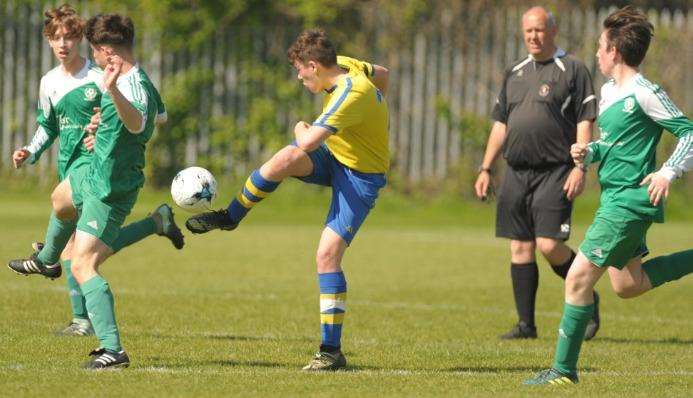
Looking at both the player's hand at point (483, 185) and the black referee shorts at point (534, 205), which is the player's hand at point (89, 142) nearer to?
the player's hand at point (483, 185)

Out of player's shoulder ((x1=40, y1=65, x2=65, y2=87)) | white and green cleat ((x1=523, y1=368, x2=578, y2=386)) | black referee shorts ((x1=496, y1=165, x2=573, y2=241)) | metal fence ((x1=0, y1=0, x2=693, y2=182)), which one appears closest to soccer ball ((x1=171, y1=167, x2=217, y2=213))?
player's shoulder ((x1=40, y1=65, x2=65, y2=87))

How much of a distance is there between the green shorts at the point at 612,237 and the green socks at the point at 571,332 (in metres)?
0.28

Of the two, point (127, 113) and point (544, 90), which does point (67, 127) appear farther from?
point (544, 90)

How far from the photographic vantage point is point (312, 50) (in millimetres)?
7824

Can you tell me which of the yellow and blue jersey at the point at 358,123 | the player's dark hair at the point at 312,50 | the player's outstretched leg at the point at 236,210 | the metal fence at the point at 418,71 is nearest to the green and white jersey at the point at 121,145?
the player's outstretched leg at the point at 236,210

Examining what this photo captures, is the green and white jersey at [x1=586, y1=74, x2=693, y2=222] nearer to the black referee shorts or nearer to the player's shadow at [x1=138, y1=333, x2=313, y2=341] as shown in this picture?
the black referee shorts

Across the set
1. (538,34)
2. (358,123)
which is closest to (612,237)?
(358,123)

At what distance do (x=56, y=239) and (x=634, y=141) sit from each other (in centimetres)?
392

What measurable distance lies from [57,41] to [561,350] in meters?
3.90

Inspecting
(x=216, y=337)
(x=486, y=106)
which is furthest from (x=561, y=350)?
(x=486, y=106)

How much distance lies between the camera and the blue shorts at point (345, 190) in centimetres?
796

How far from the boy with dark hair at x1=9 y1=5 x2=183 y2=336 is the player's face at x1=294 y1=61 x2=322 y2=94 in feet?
4.14

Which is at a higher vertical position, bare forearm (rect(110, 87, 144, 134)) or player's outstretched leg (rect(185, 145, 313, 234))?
bare forearm (rect(110, 87, 144, 134))

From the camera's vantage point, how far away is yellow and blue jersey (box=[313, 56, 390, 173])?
7.77 meters
